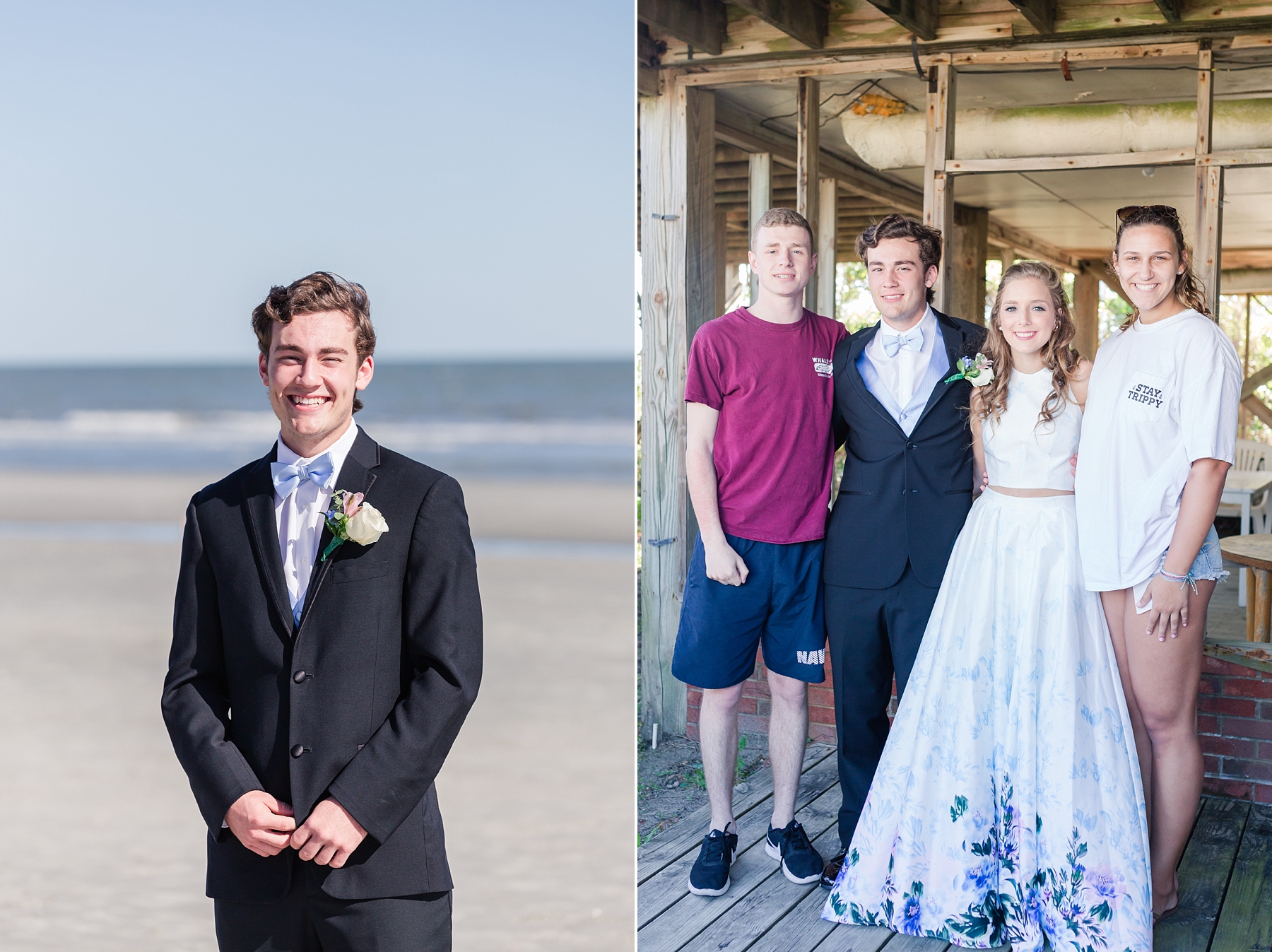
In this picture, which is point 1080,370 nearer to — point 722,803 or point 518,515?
point 722,803

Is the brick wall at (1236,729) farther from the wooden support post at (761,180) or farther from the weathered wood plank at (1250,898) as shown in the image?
the wooden support post at (761,180)

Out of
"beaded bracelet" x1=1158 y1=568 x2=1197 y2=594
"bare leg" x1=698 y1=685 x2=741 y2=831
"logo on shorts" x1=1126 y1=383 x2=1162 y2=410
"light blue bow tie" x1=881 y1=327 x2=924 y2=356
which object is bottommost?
"bare leg" x1=698 y1=685 x2=741 y2=831

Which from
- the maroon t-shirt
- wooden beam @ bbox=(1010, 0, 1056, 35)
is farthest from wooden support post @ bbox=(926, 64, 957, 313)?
the maroon t-shirt

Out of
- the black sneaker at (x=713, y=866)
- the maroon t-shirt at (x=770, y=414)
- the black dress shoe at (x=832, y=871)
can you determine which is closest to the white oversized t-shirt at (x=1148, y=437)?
the maroon t-shirt at (x=770, y=414)

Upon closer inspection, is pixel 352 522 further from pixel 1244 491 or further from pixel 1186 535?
pixel 1244 491

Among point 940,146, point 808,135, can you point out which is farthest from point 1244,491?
point 808,135

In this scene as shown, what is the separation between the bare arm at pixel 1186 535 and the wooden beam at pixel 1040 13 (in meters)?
1.73

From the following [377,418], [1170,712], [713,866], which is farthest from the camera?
[377,418]

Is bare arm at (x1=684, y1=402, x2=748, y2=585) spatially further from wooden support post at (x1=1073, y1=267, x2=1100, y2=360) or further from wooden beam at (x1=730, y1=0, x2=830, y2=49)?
wooden support post at (x1=1073, y1=267, x2=1100, y2=360)

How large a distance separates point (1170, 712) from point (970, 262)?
5238 mm

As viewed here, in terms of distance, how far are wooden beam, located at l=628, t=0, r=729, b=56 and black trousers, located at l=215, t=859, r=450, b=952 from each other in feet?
9.73

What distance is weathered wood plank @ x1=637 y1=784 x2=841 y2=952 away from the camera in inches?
112

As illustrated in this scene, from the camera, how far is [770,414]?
3.00m

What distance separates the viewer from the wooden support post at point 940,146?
4012 millimetres
